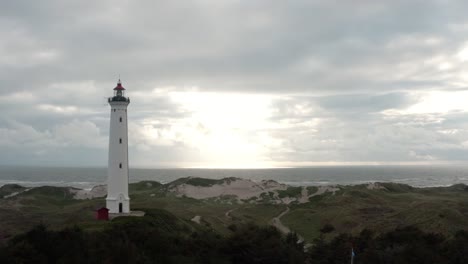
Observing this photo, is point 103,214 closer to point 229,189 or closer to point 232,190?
point 232,190

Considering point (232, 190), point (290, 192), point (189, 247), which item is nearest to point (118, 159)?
point (189, 247)

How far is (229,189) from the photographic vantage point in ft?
328

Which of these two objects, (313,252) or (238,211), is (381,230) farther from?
(238,211)

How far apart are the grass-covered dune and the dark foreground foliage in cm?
506

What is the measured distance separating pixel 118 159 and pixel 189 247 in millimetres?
15875

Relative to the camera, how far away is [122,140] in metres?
42.8

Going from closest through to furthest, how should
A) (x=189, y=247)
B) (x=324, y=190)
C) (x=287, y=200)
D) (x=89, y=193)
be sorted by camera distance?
1. (x=189, y=247)
2. (x=287, y=200)
3. (x=324, y=190)
4. (x=89, y=193)

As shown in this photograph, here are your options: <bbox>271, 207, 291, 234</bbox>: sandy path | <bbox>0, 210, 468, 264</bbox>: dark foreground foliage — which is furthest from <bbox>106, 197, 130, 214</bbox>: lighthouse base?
<bbox>271, 207, 291, 234</bbox>: sandy path

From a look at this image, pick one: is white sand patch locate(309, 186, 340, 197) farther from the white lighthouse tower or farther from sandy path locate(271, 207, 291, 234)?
the white lighthouse tower

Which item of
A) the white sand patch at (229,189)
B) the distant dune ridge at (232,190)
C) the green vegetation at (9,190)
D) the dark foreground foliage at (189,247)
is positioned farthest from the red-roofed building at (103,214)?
the green vegetation at (9,190)

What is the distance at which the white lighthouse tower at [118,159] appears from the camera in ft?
139

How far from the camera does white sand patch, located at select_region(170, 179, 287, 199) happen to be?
3729 inches

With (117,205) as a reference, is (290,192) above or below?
below

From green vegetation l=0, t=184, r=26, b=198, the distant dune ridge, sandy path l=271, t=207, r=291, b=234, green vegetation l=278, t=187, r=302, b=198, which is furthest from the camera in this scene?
green vegetation l=0, t=184, r=26, b=198
